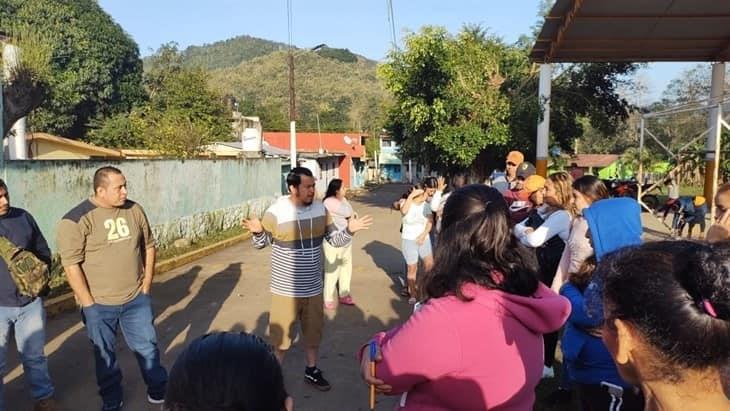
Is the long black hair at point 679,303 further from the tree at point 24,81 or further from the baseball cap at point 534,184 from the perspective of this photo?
the tree at point 24,81

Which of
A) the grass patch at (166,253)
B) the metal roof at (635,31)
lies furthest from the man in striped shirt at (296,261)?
the metal roof at (635,31)

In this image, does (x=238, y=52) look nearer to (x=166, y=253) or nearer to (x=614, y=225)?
(x=166, y=253)

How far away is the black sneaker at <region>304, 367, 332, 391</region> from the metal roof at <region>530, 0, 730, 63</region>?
9440 mm

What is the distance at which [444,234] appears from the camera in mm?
1977

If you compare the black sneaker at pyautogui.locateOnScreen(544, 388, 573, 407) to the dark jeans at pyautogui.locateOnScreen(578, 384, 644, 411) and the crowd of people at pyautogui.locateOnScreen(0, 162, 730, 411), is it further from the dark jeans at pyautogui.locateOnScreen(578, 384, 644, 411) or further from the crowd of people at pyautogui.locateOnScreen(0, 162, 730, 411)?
the dark jeans at pyautogui.locateOnScreen(578, 384, 644, 411)

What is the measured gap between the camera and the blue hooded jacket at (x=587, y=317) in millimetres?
2674

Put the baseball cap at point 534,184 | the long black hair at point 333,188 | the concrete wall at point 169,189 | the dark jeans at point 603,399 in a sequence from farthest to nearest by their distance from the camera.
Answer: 1. the concrete wall at point 169,189
2. the long black hair at point 333,188
3. the baseball cap at point 534,184
4. the dark jeans at point 603,399

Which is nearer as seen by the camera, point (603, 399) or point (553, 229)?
point (603, 399)

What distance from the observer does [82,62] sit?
130 ft

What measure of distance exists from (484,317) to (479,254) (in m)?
0.22

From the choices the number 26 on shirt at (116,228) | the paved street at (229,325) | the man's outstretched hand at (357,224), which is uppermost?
the number 26 on shirt at (116,228)

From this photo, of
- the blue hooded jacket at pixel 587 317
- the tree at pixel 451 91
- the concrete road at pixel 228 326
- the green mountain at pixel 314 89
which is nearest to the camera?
the blue hooded jacket at pixel 587 317

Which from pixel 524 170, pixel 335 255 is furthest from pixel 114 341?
pixel 524 170

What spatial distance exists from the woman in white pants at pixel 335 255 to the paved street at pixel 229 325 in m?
0.25
